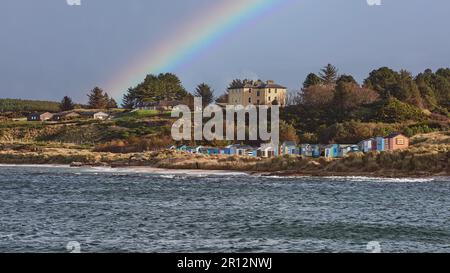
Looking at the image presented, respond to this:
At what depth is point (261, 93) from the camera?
178125mm

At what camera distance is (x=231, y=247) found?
30766mm

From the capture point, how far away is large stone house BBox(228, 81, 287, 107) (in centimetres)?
17712

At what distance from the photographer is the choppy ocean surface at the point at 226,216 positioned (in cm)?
3196

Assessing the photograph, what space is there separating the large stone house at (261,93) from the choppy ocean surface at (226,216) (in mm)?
107217

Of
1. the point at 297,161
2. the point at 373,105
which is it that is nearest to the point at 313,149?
the point at 297,161

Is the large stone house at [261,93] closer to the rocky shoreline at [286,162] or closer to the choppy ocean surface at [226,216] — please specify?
the rocky shoreline at [286,162]

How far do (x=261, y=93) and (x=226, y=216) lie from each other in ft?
447

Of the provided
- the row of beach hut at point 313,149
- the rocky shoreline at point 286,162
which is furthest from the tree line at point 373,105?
the rocky shoreline at point 286,162

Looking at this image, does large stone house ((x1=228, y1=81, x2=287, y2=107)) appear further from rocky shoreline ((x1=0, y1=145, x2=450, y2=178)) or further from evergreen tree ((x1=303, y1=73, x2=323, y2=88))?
rocky shoreline ((x1=0, y1=145, x2=450, y2=178))

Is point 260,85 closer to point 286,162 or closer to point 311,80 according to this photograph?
point 311,80

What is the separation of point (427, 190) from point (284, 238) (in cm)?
2969

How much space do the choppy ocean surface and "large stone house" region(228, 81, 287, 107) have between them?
352ft

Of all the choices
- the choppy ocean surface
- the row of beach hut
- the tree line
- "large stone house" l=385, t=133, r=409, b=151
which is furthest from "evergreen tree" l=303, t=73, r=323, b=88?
the choppy ocean surface
